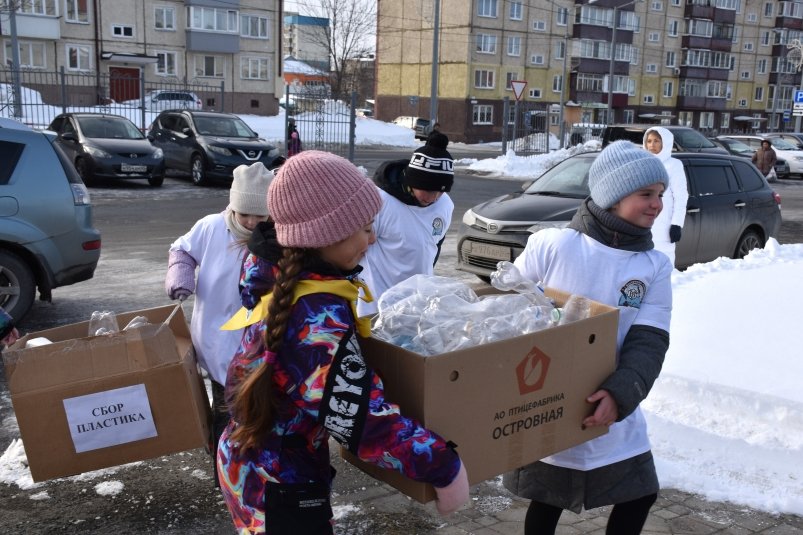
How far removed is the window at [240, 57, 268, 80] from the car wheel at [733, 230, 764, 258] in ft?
152

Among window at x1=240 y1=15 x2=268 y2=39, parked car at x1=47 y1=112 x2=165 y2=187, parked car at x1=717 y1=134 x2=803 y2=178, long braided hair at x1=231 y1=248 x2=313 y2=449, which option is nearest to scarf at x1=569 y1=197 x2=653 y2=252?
long braided hair at x1=231 y1=248 x2=313 y2=449

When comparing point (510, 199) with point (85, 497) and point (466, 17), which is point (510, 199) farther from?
point (466, 17)

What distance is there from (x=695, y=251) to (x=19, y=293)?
24.7 feet

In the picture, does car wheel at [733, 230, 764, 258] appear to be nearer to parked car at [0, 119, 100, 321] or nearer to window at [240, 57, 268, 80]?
parked car at [0, 119, 100, 321]

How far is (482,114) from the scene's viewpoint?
56.0 metres

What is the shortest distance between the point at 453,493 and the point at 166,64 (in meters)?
52.2

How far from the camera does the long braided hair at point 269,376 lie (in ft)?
6.07

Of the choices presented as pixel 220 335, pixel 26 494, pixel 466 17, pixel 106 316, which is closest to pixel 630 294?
pixel 220 335

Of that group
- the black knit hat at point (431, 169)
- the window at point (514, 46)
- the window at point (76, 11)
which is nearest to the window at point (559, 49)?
the window at point (514, 46)

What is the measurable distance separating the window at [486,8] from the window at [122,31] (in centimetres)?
2318

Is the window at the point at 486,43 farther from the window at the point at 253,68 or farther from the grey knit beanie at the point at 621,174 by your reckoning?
the grey knit beanie at the point at 621,174

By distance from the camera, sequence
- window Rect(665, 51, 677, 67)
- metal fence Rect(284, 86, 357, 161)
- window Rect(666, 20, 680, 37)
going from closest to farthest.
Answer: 1. metal fence Rect(284, 86, 357, 161)
2. window Rect(666, 20, 680, 37)
3. window Rect(665, 51, 677, 67)

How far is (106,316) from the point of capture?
328 cm

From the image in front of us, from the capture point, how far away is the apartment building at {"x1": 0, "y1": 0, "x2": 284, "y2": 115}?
4459 cm
